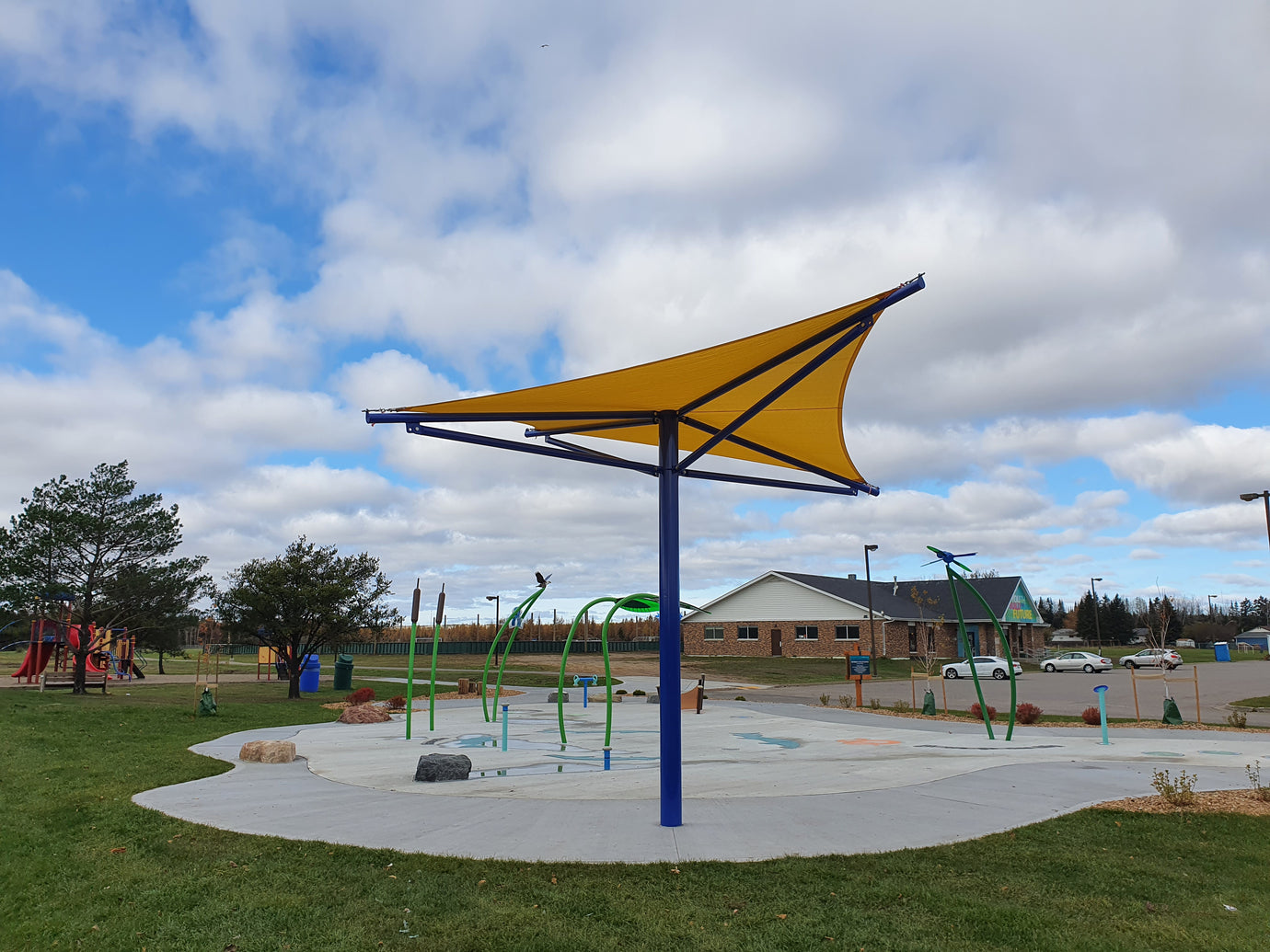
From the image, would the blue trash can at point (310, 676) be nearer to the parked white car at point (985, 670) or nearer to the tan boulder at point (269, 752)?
the tan boulder at point (269, 752)

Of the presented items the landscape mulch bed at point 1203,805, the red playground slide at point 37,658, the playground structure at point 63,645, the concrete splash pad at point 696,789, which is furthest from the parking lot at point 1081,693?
the red playground slide at point 37,658

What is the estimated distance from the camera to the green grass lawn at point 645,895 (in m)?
4.89

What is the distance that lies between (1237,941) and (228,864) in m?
6.84

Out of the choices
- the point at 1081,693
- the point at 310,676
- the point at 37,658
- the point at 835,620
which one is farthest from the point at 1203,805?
the point at 835,620

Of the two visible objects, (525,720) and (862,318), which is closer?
(862,318)

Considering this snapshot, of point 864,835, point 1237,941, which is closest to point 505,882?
point 864,835

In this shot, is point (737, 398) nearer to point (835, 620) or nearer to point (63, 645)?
point (63, 645)

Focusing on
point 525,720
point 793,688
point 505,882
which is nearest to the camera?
point 505,882

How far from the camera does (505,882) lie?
581 cm

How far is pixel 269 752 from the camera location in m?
12.0

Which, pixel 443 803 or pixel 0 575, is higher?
pixel 0 575

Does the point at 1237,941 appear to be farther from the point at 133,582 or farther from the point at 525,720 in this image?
the point at 133,582

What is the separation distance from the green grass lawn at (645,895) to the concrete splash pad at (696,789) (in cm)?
40

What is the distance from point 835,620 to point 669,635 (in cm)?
5103
